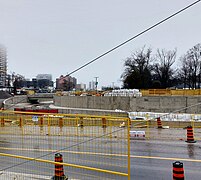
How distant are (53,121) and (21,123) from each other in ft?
4.89

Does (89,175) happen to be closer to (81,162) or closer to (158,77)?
(81,162)

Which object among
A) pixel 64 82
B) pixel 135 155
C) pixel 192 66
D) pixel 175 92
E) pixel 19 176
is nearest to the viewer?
pixel 19 176

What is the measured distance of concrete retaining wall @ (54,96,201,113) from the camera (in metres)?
30.5

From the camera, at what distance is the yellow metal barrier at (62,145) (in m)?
7.34

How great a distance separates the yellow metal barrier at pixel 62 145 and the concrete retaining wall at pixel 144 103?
1943 centimetres

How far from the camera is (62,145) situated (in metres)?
11.3

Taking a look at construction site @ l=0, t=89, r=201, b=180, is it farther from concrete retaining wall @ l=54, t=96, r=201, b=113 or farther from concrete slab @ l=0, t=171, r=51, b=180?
concrete retaining wall @ l=54, t=96, r=201, b=113

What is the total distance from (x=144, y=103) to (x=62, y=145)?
871 inches

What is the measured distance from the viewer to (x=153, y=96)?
3178 cm

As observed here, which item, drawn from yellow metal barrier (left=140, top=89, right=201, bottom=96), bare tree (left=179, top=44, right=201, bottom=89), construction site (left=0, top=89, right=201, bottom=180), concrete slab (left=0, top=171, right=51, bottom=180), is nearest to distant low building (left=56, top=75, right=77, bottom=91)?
construction site (left=0, top=89, right=201, bottom=180)

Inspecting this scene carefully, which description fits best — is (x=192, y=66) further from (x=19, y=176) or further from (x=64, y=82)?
(x=19, y=176)

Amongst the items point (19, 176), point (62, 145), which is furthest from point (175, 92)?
point (19, 176)

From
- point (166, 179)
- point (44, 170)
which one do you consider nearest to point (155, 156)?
point (166, 179)

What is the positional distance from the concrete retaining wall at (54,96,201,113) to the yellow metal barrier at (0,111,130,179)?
1943cm
